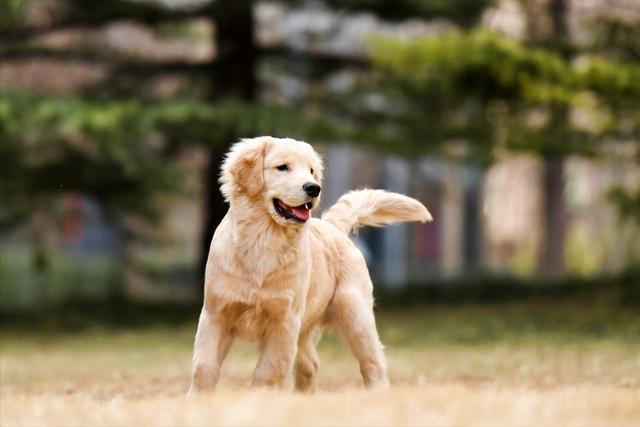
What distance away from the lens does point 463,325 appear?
14984 millimetres

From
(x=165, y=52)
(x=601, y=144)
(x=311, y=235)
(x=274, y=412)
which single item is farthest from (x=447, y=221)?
(x=274, y=412)

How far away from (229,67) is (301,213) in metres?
10.9

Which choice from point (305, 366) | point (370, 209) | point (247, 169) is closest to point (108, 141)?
point (370, 209)

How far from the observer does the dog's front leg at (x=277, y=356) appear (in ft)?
19.5

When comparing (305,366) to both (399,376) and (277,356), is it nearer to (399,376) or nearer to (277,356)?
(277,356)

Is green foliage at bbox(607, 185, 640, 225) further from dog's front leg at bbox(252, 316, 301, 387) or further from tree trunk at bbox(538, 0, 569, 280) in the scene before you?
dog's front leg at bbox(252, 316, 301, 387)

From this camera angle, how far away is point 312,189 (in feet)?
19.0

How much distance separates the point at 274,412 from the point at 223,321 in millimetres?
1318

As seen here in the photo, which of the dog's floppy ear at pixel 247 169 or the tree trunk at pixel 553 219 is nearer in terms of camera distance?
the dog's floppy ear at pixel 247 169

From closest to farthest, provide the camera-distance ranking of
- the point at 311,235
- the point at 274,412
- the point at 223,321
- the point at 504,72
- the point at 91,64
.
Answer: the point at 274,412
the point at 223,321
the point at 311,235
the point at 504,72
the point at 91,64

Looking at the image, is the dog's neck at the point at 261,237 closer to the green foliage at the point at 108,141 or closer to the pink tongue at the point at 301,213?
the pink tongue at the point at 301,213

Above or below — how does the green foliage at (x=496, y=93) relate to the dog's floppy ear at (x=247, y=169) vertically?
above

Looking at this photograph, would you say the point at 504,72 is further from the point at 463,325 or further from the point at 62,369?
the point at 62,369

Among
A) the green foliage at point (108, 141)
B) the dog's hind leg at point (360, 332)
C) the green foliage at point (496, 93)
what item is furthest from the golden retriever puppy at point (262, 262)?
the green foliage at point (108, 141)
